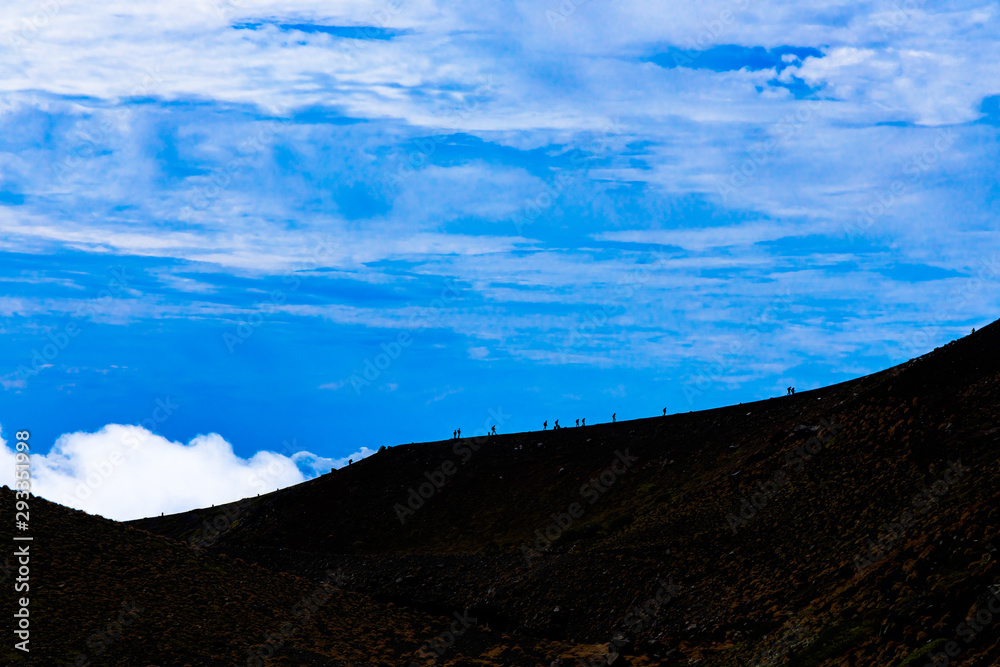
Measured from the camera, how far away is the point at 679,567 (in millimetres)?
36031

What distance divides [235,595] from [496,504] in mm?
28543

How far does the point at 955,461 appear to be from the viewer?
108ft

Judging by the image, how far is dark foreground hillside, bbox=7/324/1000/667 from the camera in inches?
969

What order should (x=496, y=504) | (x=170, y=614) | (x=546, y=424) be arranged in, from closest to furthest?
(x=170, y=614) < (x=496, y=504) < (x=546, y=424)

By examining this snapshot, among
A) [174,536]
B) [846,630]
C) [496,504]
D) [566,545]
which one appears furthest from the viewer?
[174,536]

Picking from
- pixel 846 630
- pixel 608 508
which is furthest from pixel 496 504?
pixel 846 630

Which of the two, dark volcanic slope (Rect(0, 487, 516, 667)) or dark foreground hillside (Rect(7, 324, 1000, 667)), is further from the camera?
dark volcanic slope (Rect(0, 487, 516, 667))

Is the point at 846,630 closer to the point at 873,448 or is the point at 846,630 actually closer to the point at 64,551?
the point at 873,448

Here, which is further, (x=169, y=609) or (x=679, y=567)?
(x=679, y=567)

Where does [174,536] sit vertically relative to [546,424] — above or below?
below

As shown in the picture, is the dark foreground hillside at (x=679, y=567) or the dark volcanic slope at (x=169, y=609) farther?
the dark volcanic slope at (x=169, y=609)

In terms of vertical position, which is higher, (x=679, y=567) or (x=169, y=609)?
(x=169, y=609)

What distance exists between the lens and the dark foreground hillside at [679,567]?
24.6m

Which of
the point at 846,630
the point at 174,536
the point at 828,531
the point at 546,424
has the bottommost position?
the point at 846,630
